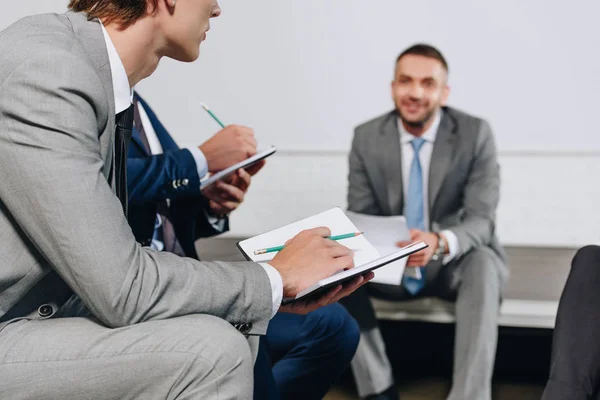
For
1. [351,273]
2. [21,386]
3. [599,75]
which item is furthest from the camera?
[599,75]

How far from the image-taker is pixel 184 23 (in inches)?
52.1

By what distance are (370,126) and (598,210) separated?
0.95m

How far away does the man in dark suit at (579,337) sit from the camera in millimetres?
1457

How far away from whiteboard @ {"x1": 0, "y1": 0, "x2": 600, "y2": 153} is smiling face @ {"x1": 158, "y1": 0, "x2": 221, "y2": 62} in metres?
1.83

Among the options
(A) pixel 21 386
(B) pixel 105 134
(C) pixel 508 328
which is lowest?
(C) pixel 508 328

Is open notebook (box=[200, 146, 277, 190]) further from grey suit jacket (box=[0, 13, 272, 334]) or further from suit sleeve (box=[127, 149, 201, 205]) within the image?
grey suit jacket (box=[0, 13, 272, 334])

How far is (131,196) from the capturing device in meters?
1.74

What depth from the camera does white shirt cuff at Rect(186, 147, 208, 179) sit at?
1.85 m

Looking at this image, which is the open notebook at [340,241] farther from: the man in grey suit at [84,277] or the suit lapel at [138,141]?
the suit lapel at [138,141]

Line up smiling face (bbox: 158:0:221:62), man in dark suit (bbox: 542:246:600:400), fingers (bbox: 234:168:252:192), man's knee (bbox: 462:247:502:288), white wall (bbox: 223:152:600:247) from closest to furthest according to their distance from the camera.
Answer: smiling face (bbox: 158:0:221:62)
man in dark suit (bbox: 542:246:600:400)
fingers (bbox: 234:168:252:192)
man's knee (bbox: 462:247:502:288)
white wall (bbox: 223:152:600:247)

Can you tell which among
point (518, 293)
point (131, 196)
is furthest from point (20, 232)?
point (518, 293)

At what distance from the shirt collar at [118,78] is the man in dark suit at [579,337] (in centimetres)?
89

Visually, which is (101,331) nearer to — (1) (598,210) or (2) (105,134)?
(2) (105,134)

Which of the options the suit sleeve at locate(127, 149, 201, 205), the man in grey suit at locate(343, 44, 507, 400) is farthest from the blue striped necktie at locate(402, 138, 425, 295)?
the suit sleeve at locate(127, 149, 201, 205)
